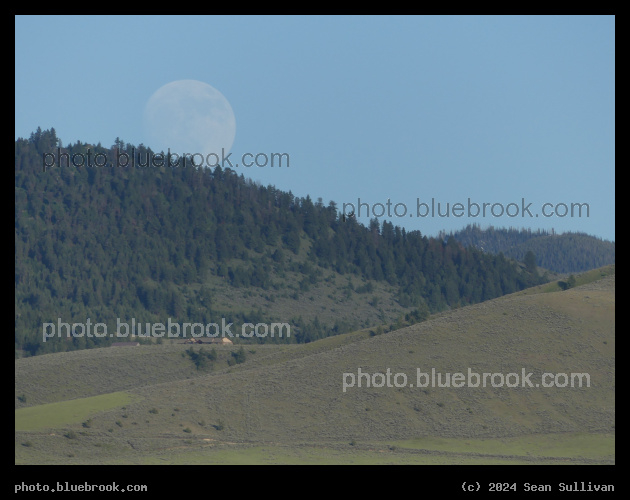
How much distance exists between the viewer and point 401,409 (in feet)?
274

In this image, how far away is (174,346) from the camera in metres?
154

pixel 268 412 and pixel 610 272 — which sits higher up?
pixel 610 272

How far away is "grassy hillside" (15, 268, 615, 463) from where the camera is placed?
74312 mm

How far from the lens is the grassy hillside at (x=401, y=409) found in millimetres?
74312

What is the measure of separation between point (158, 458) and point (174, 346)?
83.8 m
